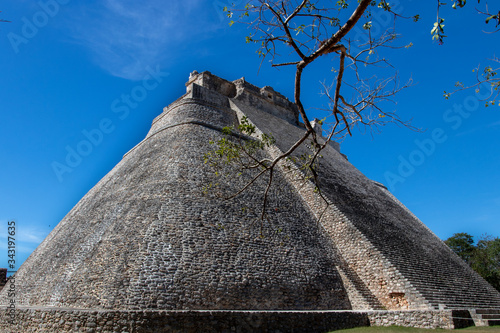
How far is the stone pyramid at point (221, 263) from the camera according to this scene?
746cm

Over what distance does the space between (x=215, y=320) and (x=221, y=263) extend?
1797mm

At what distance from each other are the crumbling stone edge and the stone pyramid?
22 mm

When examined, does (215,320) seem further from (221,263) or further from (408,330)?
(408,330)

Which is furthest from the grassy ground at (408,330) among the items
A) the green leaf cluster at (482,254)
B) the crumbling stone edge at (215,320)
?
the green leaf cluster at (482,254)

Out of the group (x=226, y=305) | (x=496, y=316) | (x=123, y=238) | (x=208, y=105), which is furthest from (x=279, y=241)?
(x=208, y=105)

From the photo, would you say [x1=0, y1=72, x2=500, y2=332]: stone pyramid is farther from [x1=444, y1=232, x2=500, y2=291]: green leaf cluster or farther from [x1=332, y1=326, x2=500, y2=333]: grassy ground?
[x1=444, y1=232, x2=500, y2=291]: green leaf cluster

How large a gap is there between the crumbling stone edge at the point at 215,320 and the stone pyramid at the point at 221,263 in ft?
0.07

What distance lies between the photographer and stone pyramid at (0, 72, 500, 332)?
746 centimetres

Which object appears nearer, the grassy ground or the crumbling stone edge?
the crumbling stone edge

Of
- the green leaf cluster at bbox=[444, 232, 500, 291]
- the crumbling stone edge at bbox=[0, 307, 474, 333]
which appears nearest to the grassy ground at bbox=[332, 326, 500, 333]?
the crumbling stone edge at bbox=[0, 307, 474, 333]

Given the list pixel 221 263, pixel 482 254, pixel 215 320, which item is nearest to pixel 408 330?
pixel 215 320

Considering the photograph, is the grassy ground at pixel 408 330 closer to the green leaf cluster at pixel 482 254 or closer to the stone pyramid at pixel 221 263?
the stone pyramid at pixel 221 263

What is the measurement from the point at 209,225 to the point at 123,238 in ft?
7.25

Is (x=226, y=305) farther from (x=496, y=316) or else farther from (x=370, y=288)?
(x=496, y=316)
